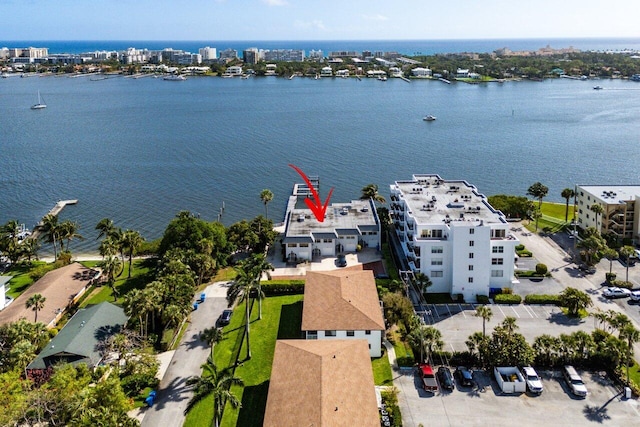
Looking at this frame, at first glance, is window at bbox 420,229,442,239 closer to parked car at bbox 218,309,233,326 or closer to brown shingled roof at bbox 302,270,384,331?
brown shingled roof at bbox 302,270,384,331

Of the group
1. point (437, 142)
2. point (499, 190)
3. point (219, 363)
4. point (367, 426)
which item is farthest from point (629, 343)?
point (437, 142)

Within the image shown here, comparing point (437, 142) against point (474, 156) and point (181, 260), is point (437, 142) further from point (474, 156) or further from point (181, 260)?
point (181, 260)

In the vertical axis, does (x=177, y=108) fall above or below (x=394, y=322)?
above

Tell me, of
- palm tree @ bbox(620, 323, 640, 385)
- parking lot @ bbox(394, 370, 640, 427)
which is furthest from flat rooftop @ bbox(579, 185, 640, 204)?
parking lot @ bbox(394, 370, 640, 427)

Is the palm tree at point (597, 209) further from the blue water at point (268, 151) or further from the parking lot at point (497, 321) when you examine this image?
the blue water at point (268, 151)

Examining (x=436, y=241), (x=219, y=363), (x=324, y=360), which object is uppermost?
(x=436, y=241)

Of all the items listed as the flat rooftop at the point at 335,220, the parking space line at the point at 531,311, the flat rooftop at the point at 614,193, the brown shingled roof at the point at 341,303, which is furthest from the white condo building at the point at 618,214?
the brown shingled roof at the point at 341,303

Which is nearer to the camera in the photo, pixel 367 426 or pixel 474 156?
pixel 367 426
